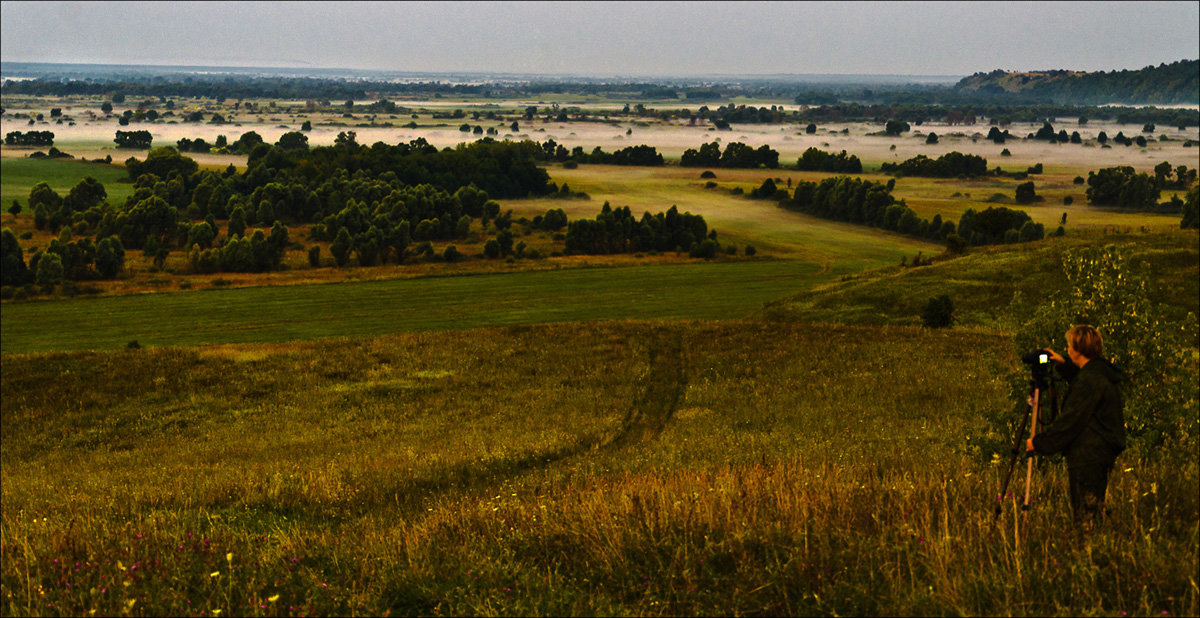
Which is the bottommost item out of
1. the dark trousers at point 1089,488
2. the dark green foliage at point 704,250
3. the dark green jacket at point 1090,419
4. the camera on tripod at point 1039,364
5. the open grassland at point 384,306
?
the open grassland at point 384,306

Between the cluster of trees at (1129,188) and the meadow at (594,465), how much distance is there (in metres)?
90.8

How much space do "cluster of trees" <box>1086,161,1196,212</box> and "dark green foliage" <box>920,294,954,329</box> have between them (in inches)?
4635

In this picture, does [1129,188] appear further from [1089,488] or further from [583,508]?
[583,508]

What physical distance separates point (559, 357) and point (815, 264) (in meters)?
73.0

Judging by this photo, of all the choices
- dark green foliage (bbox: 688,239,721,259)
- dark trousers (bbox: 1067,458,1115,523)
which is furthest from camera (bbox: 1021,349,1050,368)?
dark green foliage (bbox: 688,239,721,259)

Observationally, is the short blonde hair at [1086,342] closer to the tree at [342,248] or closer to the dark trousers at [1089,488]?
the dark trousers at [1089,488]

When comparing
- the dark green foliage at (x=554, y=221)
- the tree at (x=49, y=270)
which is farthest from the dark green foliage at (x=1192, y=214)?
the tree at (x=49, y=270)

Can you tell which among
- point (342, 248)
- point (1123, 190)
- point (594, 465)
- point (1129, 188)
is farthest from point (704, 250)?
point (594, 465)

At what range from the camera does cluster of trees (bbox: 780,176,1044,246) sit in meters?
127

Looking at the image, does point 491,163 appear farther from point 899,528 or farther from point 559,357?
point 899,528

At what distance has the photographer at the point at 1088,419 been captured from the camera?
877 centimetres

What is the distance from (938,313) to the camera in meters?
55.1

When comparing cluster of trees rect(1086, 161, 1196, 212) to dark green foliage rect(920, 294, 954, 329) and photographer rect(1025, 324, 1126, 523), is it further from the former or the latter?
photographer rect(1025, 324, 1126, 523)

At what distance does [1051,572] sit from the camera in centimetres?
817
